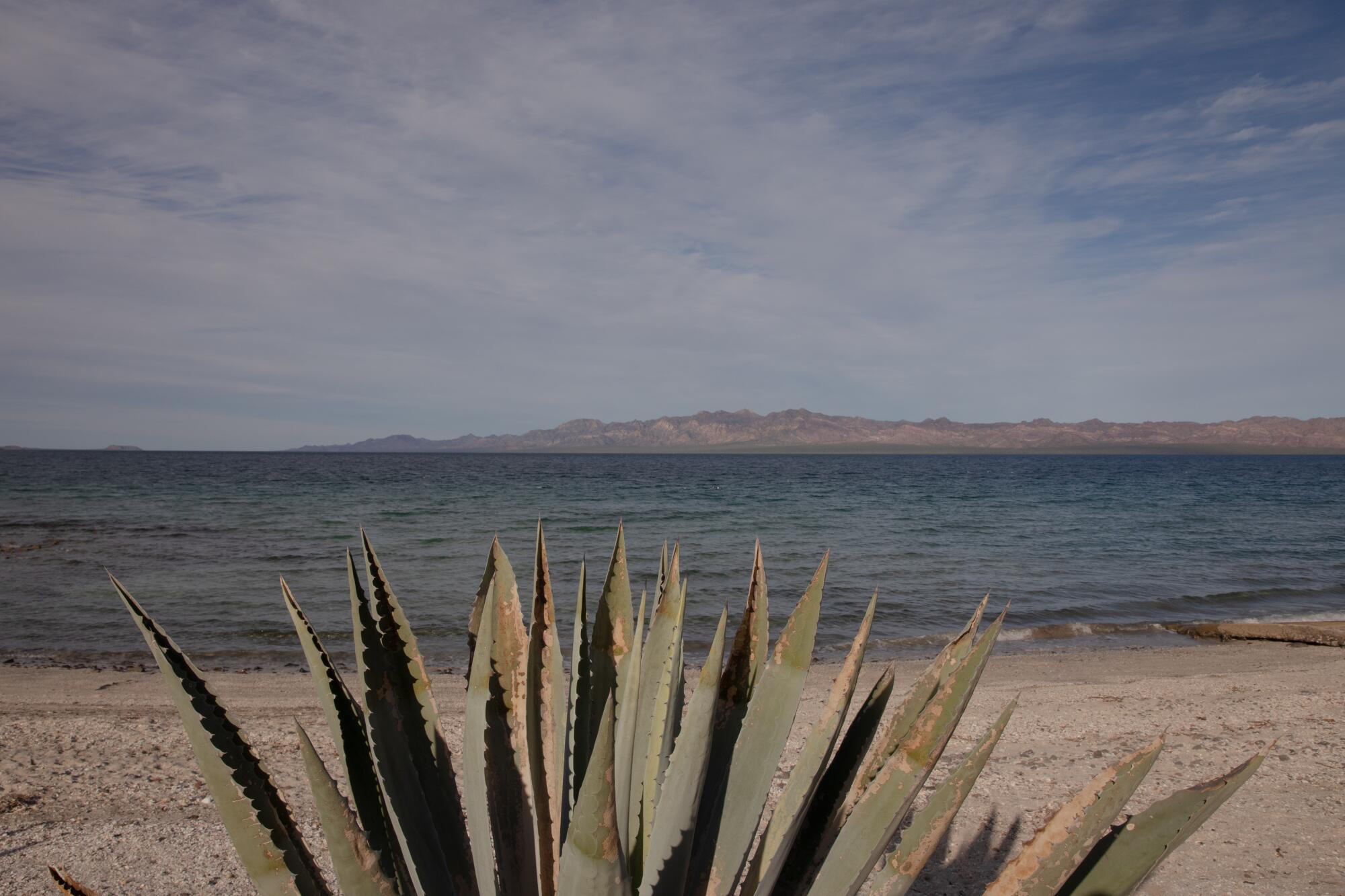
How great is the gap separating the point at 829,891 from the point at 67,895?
4.27 ft

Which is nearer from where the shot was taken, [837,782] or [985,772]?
[837,782]

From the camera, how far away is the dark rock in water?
9828 millimetres

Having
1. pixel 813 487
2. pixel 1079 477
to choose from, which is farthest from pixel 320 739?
pixel 1079 477

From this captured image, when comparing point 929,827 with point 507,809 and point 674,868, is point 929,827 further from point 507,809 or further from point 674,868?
point 507,809

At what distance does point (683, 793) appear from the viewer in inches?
58.1

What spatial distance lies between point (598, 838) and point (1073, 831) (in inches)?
33.5

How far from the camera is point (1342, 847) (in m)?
3.45

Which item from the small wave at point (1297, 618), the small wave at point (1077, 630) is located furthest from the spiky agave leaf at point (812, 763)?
the small wave at point (1297, 618)

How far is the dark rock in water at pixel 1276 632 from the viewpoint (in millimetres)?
9828

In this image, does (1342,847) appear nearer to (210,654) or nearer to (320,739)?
(320,739)

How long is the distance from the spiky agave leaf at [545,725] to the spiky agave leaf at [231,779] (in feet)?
1.49

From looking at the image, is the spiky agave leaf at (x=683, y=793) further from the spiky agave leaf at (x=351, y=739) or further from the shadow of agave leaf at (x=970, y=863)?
the shadow of agave leaf at (x=970, y=863)

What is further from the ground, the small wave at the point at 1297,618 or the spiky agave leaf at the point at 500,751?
the spiky agave leaf at the point at 500,751

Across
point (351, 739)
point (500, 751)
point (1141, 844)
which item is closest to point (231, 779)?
point (351, 739)
